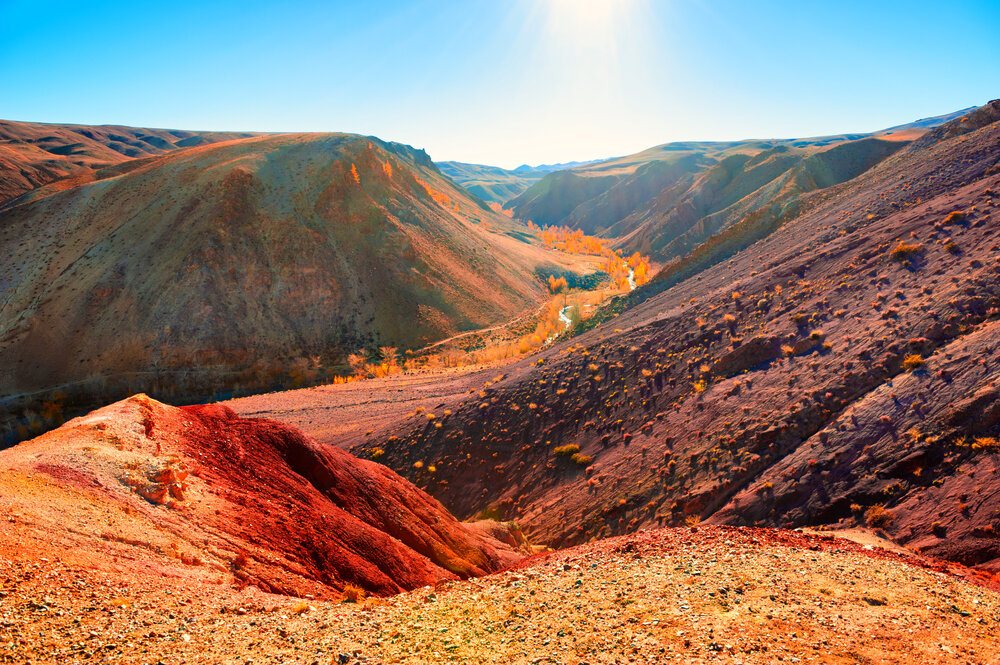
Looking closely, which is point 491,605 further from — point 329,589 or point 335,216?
point 335,216

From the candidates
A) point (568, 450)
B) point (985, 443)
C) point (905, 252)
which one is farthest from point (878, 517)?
Answer: point (905, 252)

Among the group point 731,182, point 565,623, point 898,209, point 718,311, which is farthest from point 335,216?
point 731,182

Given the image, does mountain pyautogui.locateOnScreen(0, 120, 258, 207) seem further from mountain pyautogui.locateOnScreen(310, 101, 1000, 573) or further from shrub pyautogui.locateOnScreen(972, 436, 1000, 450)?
shrub pyautogui.locateOnScreen(972, 436, 1000, 450)

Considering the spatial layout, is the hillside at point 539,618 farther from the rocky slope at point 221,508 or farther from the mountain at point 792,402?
the mountain at point 792,402

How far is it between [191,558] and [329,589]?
3.40 meters

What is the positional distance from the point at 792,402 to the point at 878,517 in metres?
6.85

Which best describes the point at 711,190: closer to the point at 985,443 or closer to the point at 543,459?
the point at 543,459

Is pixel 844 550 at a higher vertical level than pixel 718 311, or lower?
lower

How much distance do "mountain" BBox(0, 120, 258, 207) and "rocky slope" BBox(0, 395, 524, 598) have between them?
322 feet

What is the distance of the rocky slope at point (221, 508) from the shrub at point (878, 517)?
12.9m

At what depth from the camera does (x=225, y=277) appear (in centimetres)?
6228

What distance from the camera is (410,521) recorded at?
18.7m

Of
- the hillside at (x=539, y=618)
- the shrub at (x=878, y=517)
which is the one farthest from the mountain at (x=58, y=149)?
the shrub at (x=878, y=517)

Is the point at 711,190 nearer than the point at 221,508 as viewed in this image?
No
